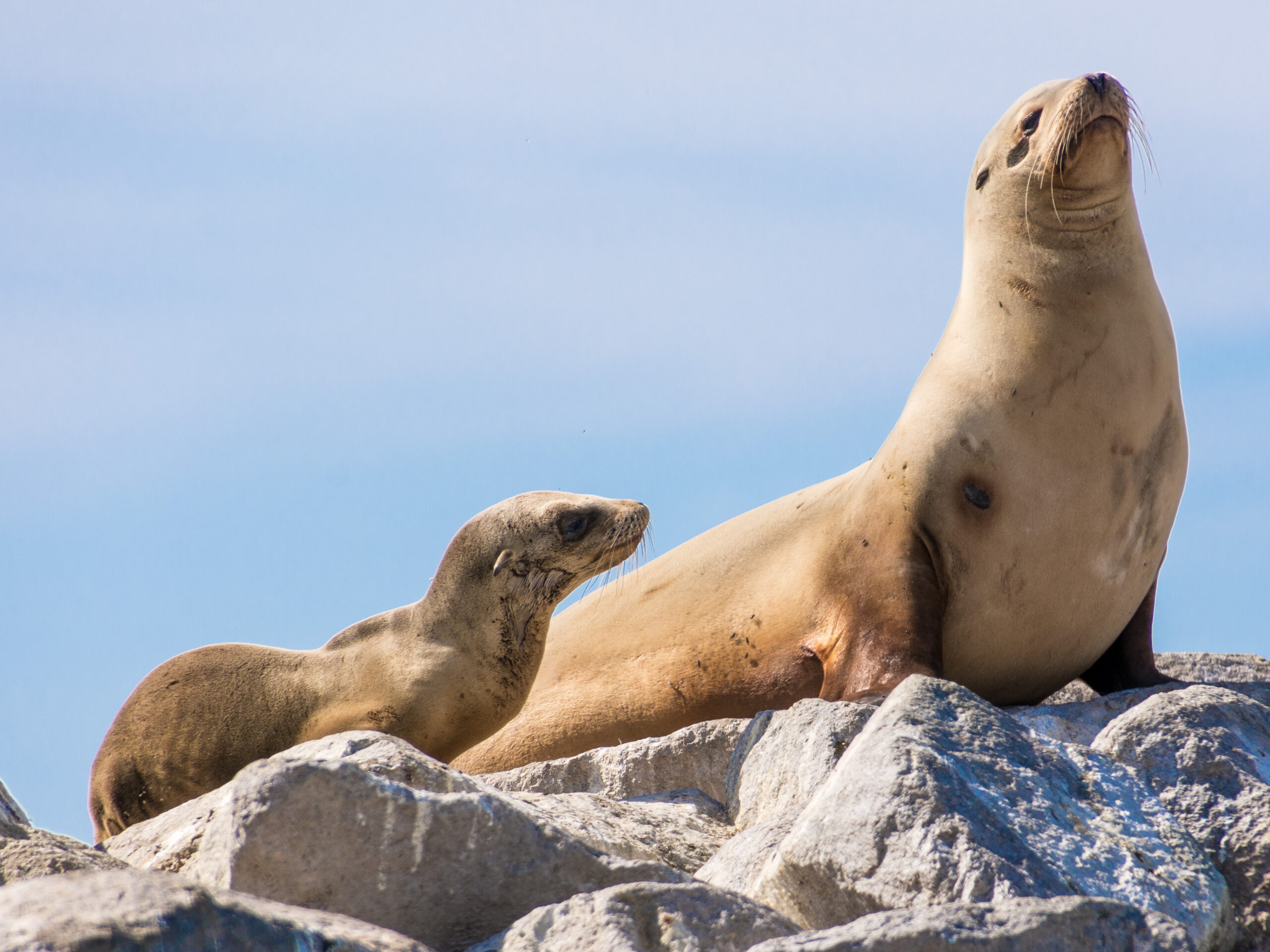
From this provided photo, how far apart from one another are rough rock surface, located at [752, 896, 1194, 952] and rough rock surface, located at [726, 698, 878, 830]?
142cm

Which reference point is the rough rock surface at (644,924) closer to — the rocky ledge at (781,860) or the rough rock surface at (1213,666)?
the rocky ledge at (781,860)

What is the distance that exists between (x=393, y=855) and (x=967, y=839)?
1222 millimetres

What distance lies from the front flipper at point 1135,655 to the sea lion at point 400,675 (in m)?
2.45

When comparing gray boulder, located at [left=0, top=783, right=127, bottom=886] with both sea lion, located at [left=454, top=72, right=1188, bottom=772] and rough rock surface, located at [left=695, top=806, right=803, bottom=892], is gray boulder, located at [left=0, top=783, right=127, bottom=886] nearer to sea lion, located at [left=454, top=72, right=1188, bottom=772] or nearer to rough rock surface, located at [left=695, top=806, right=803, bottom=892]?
rough rock surface, located at [left=695, top=806, right=803, bottom=892]

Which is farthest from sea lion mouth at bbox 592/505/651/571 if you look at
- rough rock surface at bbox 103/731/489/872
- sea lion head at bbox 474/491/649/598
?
rough rock surface at bbox 103/731/489/872

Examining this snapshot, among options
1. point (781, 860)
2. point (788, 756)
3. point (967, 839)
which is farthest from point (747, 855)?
point (788, 756)

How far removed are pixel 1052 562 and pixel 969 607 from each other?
16.8 inches

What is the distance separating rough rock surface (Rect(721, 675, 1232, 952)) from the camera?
2.79 meters

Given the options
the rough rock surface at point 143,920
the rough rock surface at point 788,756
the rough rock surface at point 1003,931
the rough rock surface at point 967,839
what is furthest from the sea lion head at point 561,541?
the rough rock surface at point 143,920

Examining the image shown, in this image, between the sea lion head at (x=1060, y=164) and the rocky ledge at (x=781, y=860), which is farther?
the sea lion head at (x=1060, y=164)

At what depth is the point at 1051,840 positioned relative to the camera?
2.95m

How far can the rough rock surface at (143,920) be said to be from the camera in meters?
1.81

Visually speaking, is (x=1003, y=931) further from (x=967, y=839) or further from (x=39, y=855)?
(x=39, y=855)

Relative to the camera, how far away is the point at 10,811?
3.62 meters
